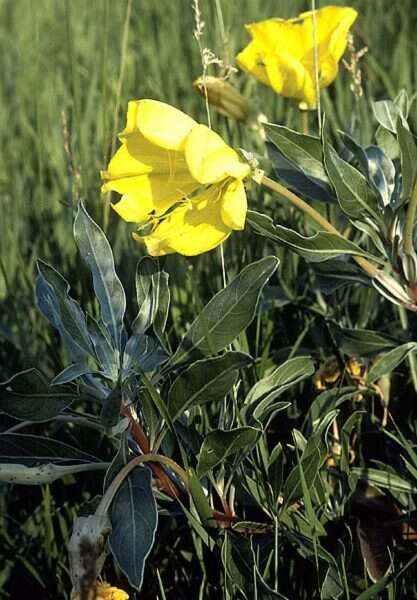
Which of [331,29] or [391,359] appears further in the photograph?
[331,29]

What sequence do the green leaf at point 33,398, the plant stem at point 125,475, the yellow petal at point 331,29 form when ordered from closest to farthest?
the plant stem at point 125,475 < the green leaf at point 33,398 < the yellow petal at point 331,29

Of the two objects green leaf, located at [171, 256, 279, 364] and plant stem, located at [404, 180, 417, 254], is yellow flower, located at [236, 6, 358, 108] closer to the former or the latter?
plant stem, located at [404, 180, 417, 254]

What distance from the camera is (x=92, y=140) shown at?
232cm

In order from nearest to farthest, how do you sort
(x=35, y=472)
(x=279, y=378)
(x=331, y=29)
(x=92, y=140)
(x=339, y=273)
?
(x=35, y=472), (x=279, y=378), (x=339, y=273), (x=331, y=29), (x=92, y=140)

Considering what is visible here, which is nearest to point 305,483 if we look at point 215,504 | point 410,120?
point 215,504

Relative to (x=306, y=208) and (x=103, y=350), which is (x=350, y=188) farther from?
(x=103, y=350)

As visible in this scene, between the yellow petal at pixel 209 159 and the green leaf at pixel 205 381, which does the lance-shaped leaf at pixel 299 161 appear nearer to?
the yellow petal at pixel 209 159

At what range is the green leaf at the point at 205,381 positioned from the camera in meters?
0.98

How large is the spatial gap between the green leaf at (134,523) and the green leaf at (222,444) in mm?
72

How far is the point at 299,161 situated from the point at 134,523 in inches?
19.9

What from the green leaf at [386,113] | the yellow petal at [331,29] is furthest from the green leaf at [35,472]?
the yellow petal at [331,29]

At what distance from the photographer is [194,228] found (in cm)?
107

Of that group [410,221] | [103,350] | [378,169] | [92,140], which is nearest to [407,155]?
[410,221]

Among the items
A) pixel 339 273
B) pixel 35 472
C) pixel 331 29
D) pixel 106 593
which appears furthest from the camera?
pixel 331 29
